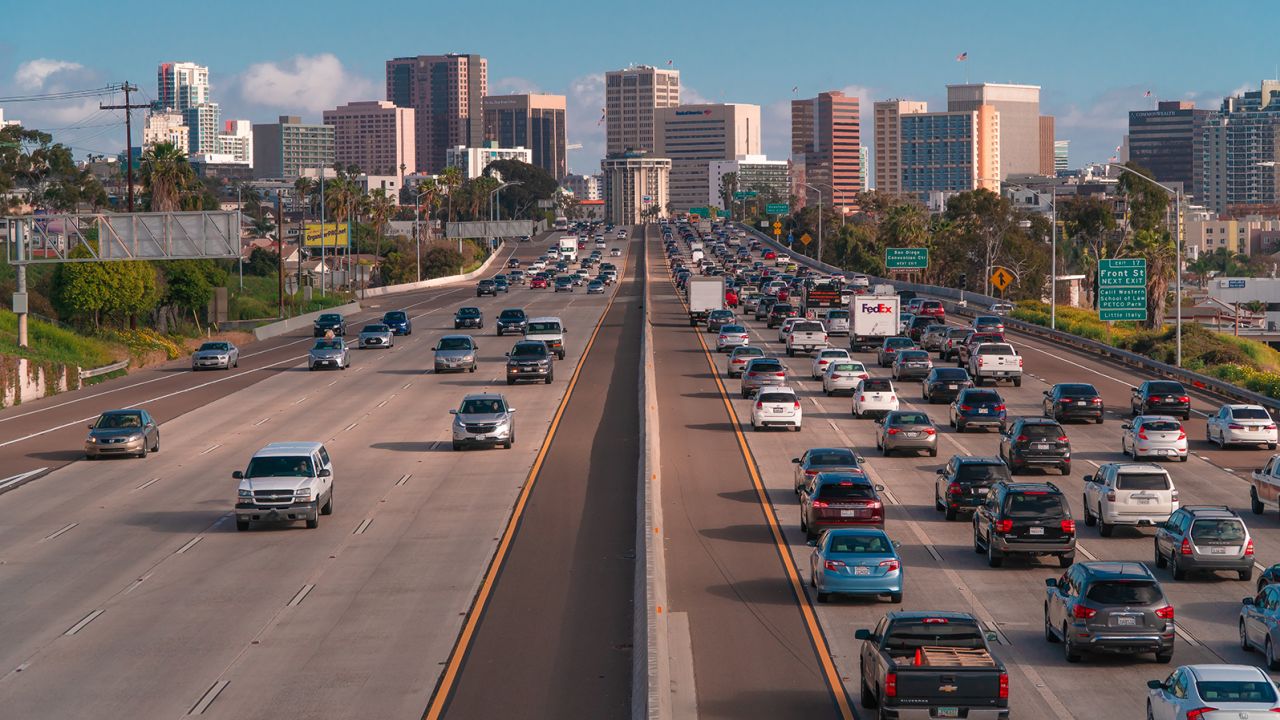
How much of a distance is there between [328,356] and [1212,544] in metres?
49.6

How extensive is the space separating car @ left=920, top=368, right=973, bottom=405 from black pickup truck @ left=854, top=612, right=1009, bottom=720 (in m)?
38.8

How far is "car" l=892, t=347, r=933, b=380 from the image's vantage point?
64.4m

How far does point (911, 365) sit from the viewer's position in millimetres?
64500

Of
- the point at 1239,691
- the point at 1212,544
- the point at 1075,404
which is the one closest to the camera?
the point at 1239,691

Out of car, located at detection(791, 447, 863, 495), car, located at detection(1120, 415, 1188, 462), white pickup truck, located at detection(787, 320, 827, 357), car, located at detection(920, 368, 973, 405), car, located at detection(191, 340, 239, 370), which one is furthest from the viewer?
white pickup truck, located at detection(787, 320, 827, 357)

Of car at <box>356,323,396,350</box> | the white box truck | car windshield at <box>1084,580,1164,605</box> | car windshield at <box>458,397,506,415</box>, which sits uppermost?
the white box truck

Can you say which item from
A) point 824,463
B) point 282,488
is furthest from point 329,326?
point 824,463

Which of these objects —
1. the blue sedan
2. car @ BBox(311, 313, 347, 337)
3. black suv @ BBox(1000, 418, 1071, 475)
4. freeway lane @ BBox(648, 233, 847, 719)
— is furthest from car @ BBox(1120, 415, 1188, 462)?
car @ BBox(311, 313, 347, 337)

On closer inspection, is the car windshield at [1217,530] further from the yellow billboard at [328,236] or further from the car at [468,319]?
the yellow billboard at [328,236]

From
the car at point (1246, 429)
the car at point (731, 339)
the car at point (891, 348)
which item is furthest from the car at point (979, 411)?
the car at point (731, 339)

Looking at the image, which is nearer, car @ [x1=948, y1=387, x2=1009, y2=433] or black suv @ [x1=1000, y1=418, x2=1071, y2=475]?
black suv @ [x1=1000, y1=418, x2=1071, y2=475]

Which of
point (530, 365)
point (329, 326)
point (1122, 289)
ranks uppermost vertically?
point (1122, 289)

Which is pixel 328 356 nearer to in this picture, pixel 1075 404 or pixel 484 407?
pixel 484 407

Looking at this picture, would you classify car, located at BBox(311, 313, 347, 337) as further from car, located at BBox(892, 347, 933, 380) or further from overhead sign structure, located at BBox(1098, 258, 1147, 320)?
overhead sign structure, located at BBox(1098, 258, 1147, 320)
